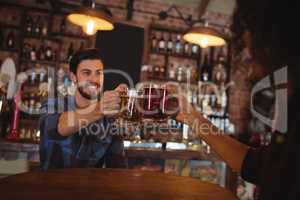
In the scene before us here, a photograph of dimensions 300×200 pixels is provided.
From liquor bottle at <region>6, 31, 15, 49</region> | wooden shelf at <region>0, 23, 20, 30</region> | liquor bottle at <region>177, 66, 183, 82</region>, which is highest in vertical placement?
wooden shelf at <region>0, 23, 20, 30</region>

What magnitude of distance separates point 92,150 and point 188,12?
425cm

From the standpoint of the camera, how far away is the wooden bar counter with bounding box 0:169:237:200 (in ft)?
3.09

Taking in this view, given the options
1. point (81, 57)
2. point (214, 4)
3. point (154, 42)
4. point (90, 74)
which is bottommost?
point (90, 74)

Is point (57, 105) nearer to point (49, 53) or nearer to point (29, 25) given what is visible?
point (49, 53)

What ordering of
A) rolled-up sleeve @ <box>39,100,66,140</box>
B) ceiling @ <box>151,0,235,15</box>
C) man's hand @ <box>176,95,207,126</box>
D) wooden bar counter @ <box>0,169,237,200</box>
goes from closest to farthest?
wooden bar counter @ <box>0,169,237,200</box> → man's hand @ <box>176,95,207,126</box> → rolled-up sleeve @ <box>39,100,66,140</box> → ceiling @ <box>151,0,235,15</box>

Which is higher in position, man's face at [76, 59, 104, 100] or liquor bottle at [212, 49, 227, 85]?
liquor bottle at [212, 49, 227, 85]

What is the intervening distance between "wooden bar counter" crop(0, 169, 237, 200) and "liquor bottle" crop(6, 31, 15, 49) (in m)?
3.79

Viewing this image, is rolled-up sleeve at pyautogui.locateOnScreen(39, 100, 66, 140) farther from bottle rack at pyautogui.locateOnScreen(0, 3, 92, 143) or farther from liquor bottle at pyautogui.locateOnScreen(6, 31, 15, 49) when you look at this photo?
liquor bottle at pyautogui.locateOnScreen(6, 31, 15, 49)

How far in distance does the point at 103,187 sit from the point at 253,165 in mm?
528

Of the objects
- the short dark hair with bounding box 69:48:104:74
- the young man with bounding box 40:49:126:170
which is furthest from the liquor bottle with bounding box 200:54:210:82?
the young man with bounding box 40:49:126:170

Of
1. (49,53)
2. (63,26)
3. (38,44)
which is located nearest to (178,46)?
(63,26)

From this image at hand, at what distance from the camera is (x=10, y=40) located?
Result: 4.64 meters

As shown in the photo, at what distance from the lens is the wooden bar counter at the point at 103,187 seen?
Answer: 942mm

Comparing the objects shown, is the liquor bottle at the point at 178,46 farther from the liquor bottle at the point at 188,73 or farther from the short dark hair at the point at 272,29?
the short dark hair at the point at 272,29
